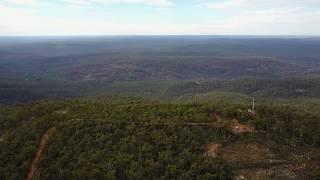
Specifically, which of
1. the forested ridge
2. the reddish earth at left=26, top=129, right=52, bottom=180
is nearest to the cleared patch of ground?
the forested ridge

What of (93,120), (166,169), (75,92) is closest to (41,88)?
(75,92)

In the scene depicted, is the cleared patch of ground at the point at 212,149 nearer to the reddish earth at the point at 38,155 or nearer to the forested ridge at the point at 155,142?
the forested ridge at the point at 155,142

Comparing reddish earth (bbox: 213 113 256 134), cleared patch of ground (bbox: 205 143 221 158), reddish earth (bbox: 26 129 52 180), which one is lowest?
reddish earth (bbox: 26 129 52 180)

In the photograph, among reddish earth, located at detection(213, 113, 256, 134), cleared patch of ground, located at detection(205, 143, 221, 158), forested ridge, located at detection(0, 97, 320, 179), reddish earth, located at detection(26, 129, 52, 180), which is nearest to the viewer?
forested ridge, located at detection(0, 97, 320, 179)

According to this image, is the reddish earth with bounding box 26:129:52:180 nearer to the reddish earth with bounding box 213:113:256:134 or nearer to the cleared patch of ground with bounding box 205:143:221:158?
the cleared patch of ground with bounding box 205:143:221:158

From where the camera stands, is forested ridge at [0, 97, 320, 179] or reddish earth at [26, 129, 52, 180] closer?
forested ridge at [0, 97, 320, 179]

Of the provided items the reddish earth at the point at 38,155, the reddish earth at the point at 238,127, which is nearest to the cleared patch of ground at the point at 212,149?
the reddish earth at the point at 238,127

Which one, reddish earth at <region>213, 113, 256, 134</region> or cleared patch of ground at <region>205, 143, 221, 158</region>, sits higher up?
reddish earth at <region>213, 113, 256, 134</region>

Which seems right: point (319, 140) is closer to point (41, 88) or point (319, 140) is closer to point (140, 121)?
point (140, 121)

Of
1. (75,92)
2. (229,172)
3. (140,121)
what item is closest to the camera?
(229,172)
